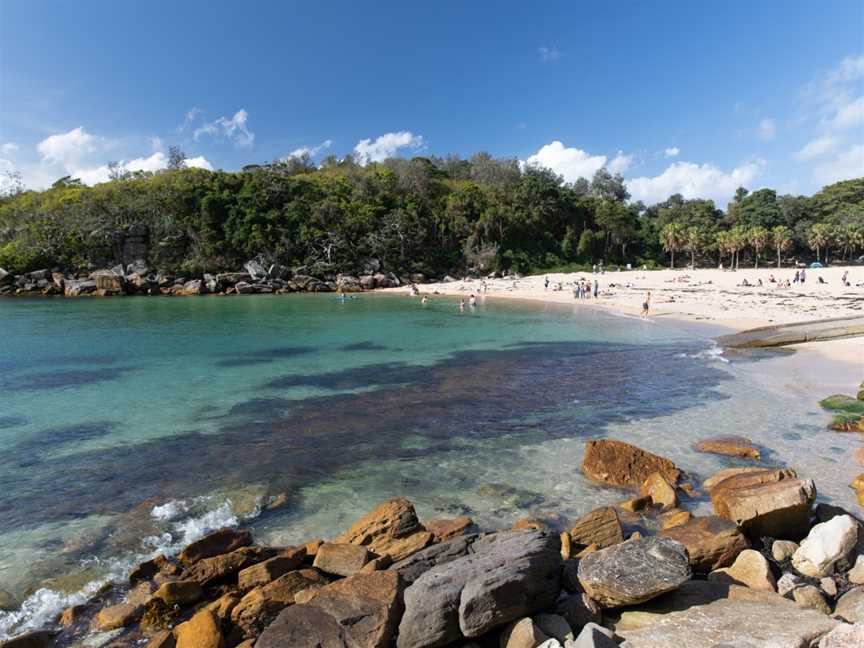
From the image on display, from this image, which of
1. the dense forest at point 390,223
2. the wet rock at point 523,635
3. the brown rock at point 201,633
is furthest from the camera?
the dense forest at point 390,223

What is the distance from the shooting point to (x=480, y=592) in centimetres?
493

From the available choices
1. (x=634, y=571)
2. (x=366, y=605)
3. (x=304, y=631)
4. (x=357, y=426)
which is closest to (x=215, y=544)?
(x=304, y=631)

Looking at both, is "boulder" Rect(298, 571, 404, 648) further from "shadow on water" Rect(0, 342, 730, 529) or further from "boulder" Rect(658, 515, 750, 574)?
"shadow on water" Rect(0, 342, 730, 529)

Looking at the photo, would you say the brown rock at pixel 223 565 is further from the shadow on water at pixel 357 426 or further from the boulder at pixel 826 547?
the boulder at pixel 826 547

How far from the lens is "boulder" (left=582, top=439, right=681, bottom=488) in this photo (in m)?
9.65

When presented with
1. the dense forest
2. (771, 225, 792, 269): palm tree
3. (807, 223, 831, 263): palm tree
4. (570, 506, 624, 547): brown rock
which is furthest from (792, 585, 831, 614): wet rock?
(807, 223, 831, 263): palm tree

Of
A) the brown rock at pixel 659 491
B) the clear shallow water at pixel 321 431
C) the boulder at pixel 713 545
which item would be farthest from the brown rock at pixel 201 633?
the brown rock at pixel 659 491

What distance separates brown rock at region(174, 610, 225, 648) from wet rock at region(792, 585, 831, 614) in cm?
627

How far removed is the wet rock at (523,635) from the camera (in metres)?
4.63

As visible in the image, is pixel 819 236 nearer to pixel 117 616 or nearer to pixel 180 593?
pixel 180 593

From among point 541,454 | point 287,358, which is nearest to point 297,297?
point 287,358

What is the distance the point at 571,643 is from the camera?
14.9 feet

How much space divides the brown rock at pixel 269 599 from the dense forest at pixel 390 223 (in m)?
67.8

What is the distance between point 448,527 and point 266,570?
9.25 ft
